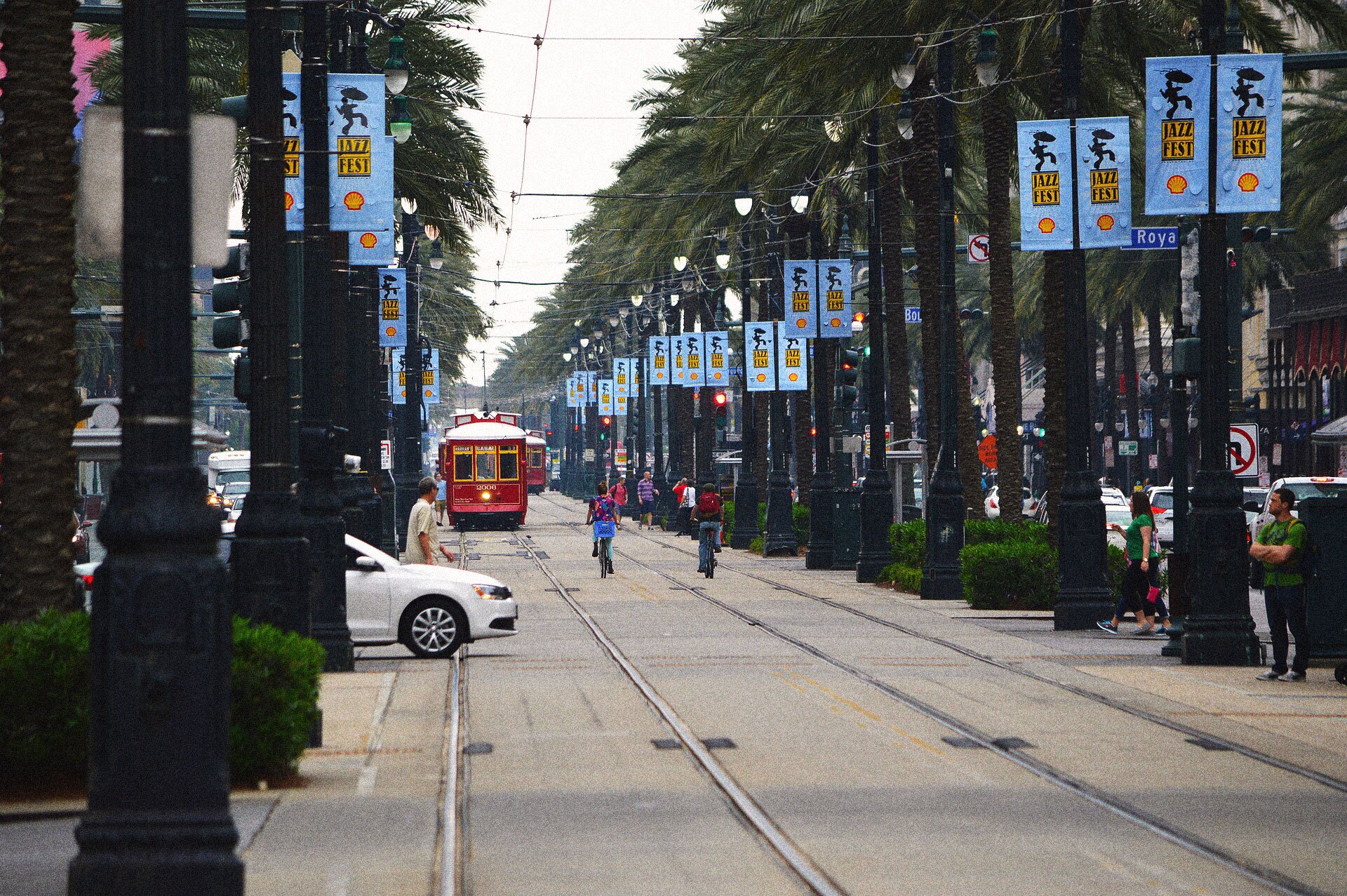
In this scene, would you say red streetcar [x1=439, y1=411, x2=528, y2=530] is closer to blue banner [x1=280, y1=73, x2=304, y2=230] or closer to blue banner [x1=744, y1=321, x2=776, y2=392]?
blue banner [x1=744, y1=321, x2=776, y2=392]

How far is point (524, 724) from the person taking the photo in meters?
15.1

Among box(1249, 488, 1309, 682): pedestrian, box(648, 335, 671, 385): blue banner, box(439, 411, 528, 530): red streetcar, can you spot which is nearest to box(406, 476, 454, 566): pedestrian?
box(1249, 488, 1309, 682): pedestrian

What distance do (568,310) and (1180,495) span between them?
80.0 m

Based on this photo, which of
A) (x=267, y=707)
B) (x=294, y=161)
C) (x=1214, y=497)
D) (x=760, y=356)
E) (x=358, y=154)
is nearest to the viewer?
Result: (x=267, y=707)

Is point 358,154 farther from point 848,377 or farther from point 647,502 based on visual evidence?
point 647,502

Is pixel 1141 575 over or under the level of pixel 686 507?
under

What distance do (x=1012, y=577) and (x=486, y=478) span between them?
42682mm

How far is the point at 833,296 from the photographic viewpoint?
39.1 m

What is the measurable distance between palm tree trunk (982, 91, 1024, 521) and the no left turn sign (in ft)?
25.9

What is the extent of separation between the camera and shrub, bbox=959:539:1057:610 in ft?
91.3

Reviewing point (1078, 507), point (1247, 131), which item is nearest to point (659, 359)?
point (1078, 507)

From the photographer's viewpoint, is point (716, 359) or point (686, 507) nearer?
point (716, 359)

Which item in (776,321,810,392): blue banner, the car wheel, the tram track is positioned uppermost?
(776,321,810,392): blue banner

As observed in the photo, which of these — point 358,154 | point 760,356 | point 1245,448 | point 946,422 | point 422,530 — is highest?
point 358,154
